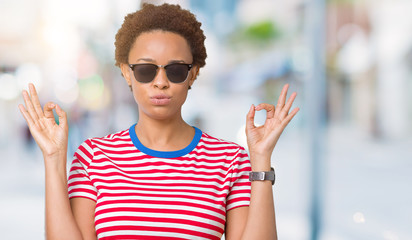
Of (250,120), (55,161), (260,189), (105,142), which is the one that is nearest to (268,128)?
(250,120)

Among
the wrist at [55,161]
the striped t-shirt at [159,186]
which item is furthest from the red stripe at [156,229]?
the wrist at [55,161]

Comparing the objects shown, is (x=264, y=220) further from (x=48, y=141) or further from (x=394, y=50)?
(x=394, y=50)

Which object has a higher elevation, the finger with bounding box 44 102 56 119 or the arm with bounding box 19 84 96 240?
the finger with bounding box 44 102 56 119

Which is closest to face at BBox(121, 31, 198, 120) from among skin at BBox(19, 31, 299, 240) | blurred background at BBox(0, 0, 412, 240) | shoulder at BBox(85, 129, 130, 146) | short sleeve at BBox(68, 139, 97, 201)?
skin at BBox(19, 31, 299, 240)

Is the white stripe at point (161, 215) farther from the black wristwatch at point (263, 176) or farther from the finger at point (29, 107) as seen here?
the finger at point (29, 107)

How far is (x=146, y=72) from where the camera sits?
159 centimetres

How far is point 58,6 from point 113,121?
321 centimetres

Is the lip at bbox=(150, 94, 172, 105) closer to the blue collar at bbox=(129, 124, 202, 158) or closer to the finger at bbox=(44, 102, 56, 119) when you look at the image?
the blue collar at bbox=(129, 124, 202, 158)

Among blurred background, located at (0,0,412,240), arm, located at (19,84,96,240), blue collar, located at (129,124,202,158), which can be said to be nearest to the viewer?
arm, located at (19,84,96,240)

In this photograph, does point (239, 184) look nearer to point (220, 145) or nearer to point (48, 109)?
point (220, 145)

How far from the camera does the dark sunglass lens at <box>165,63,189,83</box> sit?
5.22 ft

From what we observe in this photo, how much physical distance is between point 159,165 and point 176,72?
0.28 meters

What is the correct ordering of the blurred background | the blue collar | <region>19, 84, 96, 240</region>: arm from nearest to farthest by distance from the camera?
1. <region>19, 84, 96, 240</region>: arm
2. the blue collar
3. the blurred background

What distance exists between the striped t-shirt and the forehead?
0.86ft
